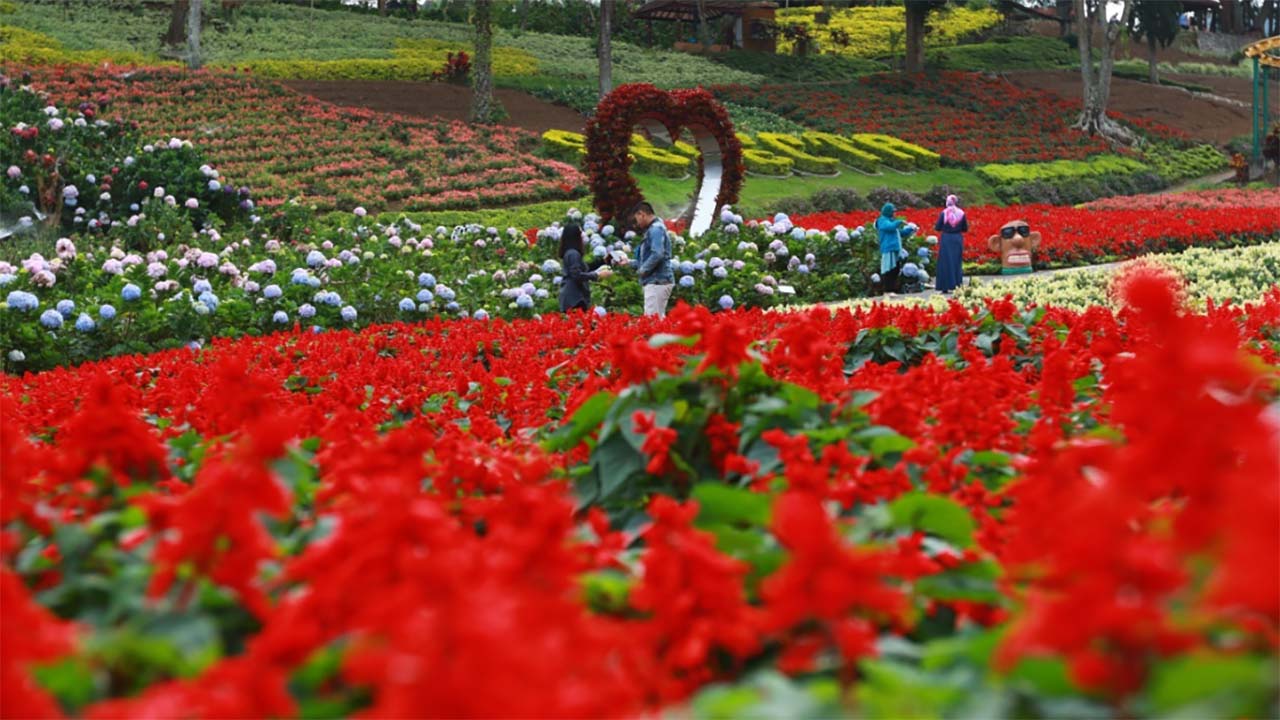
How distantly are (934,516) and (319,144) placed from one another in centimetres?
2313

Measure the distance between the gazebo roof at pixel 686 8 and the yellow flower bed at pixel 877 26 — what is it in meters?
2.84

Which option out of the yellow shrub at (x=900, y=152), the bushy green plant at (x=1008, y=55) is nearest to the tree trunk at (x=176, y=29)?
the yellow shrub at (x=900, y=152)

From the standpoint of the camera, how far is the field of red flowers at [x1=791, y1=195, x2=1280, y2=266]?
57.7 ft

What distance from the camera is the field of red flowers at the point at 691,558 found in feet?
4.26

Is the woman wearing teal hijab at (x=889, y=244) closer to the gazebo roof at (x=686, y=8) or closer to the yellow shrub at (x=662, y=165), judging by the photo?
the yellow shrub at (x=662, y=165)

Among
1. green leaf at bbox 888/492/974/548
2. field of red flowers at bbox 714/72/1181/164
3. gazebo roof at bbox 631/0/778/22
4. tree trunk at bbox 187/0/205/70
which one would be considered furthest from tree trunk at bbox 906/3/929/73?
green leaf at bbox 888/492/974/548

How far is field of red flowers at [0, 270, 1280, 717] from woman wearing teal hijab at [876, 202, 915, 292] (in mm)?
10701

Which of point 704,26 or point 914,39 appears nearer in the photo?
point 914,39

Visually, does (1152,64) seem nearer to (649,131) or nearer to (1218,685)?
(649,131)

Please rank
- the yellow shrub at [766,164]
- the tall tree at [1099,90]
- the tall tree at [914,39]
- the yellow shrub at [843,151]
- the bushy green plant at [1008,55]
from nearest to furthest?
1. the yellow shrub at [766,164]
2. the yellow shrub at [843,151]
3. the tall tree at [1099,90]
4. the tall tree at [914,39]
5. the bushy green plant at [1008,55]

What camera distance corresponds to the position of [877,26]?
172ft

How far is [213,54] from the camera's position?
34.3 m

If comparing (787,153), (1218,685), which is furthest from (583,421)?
(787,153)

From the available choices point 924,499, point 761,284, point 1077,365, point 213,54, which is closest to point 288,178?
point 761,284
